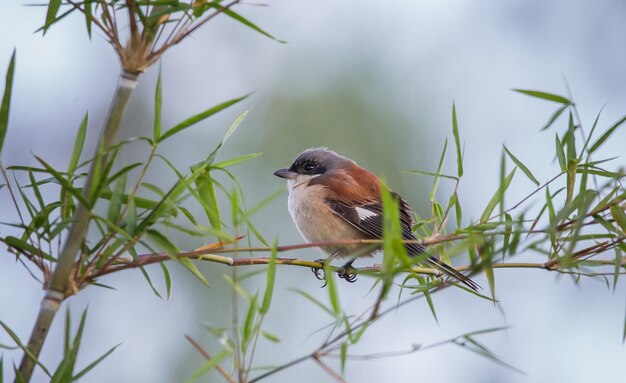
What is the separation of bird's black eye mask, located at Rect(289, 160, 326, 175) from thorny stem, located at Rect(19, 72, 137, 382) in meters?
2.74

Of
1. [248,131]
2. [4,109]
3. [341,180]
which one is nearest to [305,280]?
[248,131]

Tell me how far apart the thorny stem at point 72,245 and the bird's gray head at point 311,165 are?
8.87 ft

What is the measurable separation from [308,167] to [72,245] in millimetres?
2849

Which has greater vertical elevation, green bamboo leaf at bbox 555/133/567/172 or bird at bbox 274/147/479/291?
green bamboo leaf at bbox 555/133/567/172

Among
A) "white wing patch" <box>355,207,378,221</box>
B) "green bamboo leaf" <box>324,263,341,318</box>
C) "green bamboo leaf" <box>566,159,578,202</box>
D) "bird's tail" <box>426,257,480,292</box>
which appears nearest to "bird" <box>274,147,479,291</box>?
"white wing patch" <box>355,207,378,221</box>

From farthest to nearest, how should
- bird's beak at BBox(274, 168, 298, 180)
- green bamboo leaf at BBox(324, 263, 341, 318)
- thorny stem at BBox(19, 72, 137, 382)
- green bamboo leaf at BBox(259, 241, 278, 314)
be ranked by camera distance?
bird's beak at BBox(274, 168, 298, 180)
green bamboo leaf at BBox(324, 263, 341, 318)
green bamboo leaf at BBox(259, 241, 278, 314)
thorny stem at BBox(19, 72, 137, 382)

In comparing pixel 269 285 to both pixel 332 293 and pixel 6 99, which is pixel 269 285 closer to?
pixel 332 293

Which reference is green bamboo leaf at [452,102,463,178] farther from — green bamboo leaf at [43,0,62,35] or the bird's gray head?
the bird's gray head

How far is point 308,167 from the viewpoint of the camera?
433 centimetres

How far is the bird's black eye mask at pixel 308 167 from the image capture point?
4.31 m

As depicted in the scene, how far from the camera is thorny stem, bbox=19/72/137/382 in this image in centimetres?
149

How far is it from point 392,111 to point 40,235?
6.11 meters

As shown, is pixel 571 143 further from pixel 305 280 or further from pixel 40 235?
pixel 305 280

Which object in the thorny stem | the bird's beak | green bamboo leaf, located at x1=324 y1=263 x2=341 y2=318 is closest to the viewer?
the thorny stem
